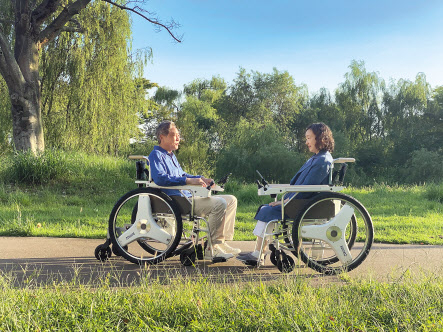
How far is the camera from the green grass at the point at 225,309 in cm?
245

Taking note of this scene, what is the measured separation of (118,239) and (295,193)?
1716 mm

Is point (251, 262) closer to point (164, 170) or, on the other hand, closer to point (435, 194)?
point (164, 170)

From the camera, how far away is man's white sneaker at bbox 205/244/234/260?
13.4 ft

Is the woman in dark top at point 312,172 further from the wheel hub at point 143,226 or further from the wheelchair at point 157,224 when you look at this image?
the wheel hub at point 143,226

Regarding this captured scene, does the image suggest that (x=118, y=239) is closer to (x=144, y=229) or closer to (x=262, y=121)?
(x=144, y=229)

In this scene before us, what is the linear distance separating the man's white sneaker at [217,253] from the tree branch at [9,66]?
419 inches

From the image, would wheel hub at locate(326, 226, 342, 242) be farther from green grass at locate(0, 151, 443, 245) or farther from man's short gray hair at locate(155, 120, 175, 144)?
green grass at locate(0, 151, 443, 245)

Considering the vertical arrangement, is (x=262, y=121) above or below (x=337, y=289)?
above

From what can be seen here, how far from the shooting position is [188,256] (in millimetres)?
4105

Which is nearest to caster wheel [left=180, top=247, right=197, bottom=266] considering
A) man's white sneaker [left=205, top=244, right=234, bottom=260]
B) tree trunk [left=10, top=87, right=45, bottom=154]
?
man's white sneaker [left=205, top=244, right=234, bottom=260]

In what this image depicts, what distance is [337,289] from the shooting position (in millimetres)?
3092

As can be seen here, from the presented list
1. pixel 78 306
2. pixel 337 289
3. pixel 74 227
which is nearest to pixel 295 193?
pixel 337 289

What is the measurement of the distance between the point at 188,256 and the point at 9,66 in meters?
10.7

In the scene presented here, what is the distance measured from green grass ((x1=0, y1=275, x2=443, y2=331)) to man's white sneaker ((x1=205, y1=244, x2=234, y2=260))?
967 mm
